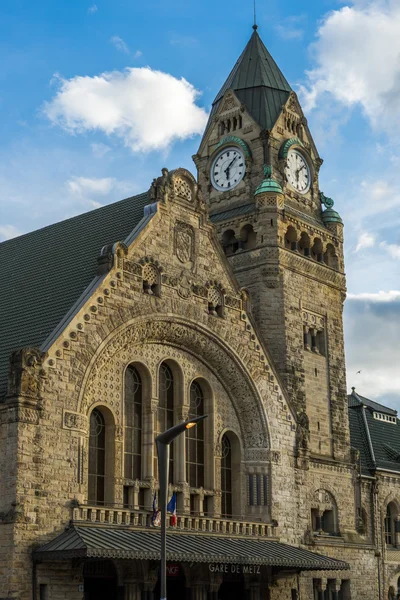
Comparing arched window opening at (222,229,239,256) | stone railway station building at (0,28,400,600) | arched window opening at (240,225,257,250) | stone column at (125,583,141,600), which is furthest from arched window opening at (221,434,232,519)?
arched window opening at (222,229,239,256)

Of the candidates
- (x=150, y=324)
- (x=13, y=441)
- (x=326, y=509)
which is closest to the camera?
(x=13, y=441)

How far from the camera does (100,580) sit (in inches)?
1369

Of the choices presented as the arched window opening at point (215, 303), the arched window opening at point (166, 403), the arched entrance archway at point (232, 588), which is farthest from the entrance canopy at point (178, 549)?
the arched window opening at point (215, 303)

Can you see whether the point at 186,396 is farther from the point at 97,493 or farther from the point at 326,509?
the point at 326,509

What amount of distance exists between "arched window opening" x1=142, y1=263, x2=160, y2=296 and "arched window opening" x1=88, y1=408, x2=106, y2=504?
208 inches

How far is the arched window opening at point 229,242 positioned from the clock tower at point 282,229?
5 cm

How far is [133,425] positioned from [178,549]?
5.75 m

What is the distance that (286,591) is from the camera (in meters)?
41.6

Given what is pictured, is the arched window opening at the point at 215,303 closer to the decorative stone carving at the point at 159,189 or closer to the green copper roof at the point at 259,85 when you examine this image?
the decorative stone carving at the point at 159,189

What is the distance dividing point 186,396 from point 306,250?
1592 cm

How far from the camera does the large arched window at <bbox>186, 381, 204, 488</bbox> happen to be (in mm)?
39419

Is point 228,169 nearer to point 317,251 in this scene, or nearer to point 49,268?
point 317,251

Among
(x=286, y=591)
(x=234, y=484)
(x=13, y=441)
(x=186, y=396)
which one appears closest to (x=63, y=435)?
(x=13, y=441)

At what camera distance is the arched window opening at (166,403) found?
1508 inches
